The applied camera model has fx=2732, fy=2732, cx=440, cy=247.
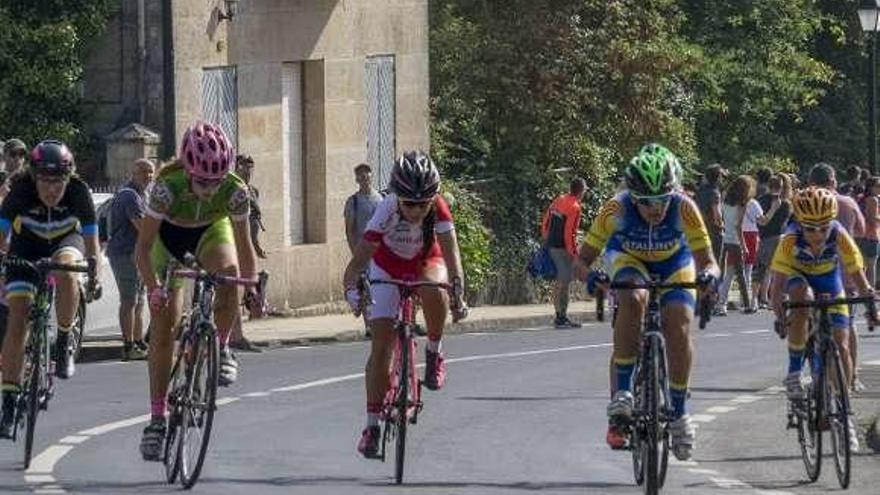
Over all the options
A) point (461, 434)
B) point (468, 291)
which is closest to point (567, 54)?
point (468, 291)

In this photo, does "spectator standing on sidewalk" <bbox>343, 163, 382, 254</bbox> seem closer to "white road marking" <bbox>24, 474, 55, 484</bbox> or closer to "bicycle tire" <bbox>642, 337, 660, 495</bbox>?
"white road marking" <bbox>24, 474, 55, 484</bbox>

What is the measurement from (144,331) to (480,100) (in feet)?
47.7

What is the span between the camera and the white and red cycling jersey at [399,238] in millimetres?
14719

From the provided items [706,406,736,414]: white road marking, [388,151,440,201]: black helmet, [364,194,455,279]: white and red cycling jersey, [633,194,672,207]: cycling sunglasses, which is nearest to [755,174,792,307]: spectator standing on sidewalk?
[706,406,736,414]: white road marking

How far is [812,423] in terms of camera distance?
15492 mm

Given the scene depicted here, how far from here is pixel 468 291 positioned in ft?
115

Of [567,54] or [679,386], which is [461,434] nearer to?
[679,386]

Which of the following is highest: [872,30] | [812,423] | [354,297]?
[872,30]

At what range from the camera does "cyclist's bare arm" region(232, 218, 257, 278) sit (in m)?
14.4

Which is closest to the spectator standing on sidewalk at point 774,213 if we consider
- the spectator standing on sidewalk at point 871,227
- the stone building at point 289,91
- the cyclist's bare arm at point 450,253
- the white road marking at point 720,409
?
the spectator standing on sidewalk at point 871,227

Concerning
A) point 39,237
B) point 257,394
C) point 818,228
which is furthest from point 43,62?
point 818,228

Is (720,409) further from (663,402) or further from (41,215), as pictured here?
(663,402)

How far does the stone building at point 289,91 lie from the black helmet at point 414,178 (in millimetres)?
13669

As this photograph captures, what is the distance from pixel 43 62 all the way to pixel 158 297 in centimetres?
1572
